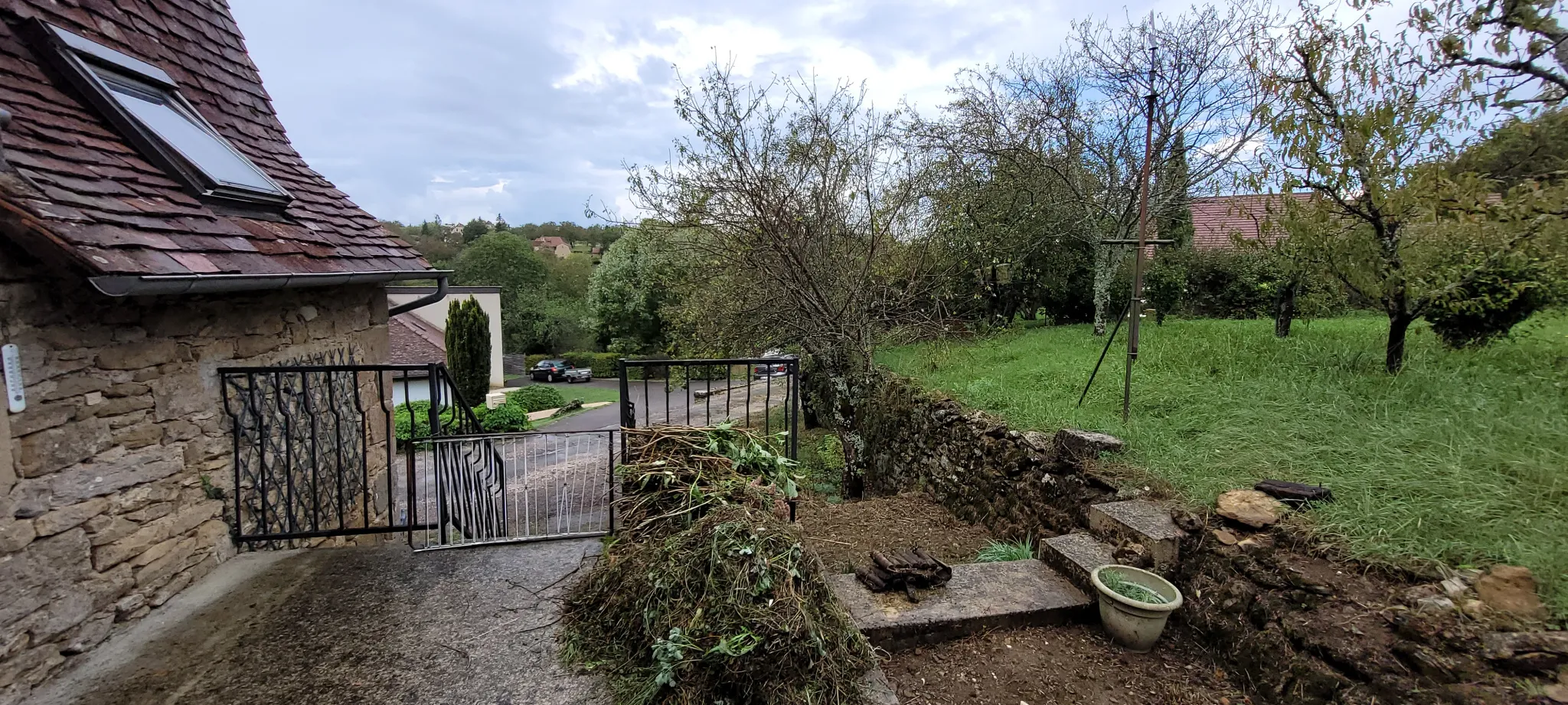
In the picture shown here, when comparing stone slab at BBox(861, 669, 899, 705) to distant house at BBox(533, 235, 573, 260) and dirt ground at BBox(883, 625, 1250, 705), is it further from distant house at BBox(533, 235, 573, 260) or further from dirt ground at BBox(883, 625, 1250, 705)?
distant house at BBox(533, 235, 573, 260)

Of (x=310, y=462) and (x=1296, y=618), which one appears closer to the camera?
(x=1296, y=618)

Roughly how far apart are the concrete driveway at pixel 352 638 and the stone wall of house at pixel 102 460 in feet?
0.53

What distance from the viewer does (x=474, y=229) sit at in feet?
165

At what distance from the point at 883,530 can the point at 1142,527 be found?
6.69 feet

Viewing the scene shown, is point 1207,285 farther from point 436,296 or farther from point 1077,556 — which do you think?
point 436,296

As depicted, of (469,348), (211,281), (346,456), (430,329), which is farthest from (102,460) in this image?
(430,329)

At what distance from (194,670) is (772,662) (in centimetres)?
209

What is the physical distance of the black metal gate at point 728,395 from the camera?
3.23m

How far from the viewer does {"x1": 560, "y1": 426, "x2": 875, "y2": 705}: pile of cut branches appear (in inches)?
74.6

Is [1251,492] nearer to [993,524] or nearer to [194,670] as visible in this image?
[993,524]

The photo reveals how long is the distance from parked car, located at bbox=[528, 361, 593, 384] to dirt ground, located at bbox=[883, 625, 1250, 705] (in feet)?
95.4

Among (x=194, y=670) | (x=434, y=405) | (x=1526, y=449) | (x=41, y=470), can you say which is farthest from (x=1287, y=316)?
(x=41, y=470)

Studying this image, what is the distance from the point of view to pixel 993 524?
471 cm

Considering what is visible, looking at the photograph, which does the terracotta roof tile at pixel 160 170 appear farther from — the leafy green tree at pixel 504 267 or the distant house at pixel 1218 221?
the leafy green tree at pixel 504 267
